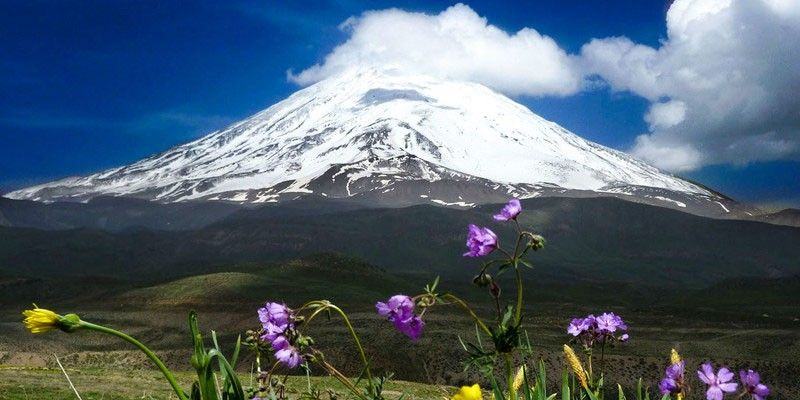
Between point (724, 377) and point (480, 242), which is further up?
point (480, 242)

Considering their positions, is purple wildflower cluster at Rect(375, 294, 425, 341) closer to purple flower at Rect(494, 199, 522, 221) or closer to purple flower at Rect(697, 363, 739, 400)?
purple flower at Rect(494, 199, 522, 221)

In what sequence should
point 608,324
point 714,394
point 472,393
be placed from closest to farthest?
point 472,393 < point 714,394 < point 608,324

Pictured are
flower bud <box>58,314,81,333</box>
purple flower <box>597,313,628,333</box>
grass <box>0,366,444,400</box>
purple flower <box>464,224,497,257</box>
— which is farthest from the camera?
grass <box>0,366,444,400</box>

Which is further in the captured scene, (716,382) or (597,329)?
(597,329)

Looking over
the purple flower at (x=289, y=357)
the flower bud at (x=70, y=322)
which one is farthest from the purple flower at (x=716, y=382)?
the flower bud at (x=70, y=322)

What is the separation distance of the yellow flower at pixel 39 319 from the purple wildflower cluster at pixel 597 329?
8.63ft

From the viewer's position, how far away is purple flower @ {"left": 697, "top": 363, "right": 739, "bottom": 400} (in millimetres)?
2590

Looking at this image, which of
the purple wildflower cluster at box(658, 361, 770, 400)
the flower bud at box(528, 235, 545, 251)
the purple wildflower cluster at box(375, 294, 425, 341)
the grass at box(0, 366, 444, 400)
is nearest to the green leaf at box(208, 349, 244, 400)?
the purple wildflower cluster at box(375, 294, 425, 341)

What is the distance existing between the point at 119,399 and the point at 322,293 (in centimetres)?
7564

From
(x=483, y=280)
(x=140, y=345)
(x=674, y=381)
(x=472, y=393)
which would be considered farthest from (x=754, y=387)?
(x=140, y=345)

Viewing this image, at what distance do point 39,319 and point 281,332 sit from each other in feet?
3.11

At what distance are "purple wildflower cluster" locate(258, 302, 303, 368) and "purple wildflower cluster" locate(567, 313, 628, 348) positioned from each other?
5.65ft

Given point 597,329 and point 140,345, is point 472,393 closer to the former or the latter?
point 140,345

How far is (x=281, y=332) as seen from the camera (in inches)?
112
